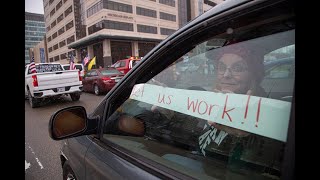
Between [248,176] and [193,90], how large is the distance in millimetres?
465

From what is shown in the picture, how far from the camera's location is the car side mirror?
1726mm

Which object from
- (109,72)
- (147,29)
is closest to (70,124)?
(109,72)

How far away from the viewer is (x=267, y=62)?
1.14 metres

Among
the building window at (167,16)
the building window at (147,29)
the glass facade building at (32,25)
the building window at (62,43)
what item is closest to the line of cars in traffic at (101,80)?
the glass facade building at (32,25)

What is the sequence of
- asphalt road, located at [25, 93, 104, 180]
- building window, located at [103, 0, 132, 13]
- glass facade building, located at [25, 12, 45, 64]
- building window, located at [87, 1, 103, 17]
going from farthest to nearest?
building window, located at [87, 1, 103, 17] < building window, located at [103, 0, 132, 13] < glass facade building, located at [25, 12, 45, 64] < asphalt road, located at [25, 93, 104, 180]

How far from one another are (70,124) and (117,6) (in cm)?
5069

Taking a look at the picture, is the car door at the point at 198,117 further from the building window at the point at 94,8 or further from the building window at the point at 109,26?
the building window at the point at 94,8

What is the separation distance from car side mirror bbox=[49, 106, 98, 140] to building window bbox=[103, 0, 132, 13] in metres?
49.1

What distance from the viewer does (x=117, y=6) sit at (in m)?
49.5

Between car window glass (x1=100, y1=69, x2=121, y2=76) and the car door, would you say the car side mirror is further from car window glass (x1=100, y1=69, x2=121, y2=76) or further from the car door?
car window glass (x1=100, y1=69, x2=121, y2=76)

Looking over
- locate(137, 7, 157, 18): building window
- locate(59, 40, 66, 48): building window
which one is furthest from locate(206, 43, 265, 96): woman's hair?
locate(59, 40, 66, 48): building window

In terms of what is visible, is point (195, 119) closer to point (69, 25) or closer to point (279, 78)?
point (279, 78)

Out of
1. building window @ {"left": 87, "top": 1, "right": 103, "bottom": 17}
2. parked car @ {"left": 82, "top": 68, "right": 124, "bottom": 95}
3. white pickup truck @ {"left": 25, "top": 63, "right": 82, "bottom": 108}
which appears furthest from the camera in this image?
building window @ {"left": 87, "top": 1, "right": 103, "bottom": 17}
